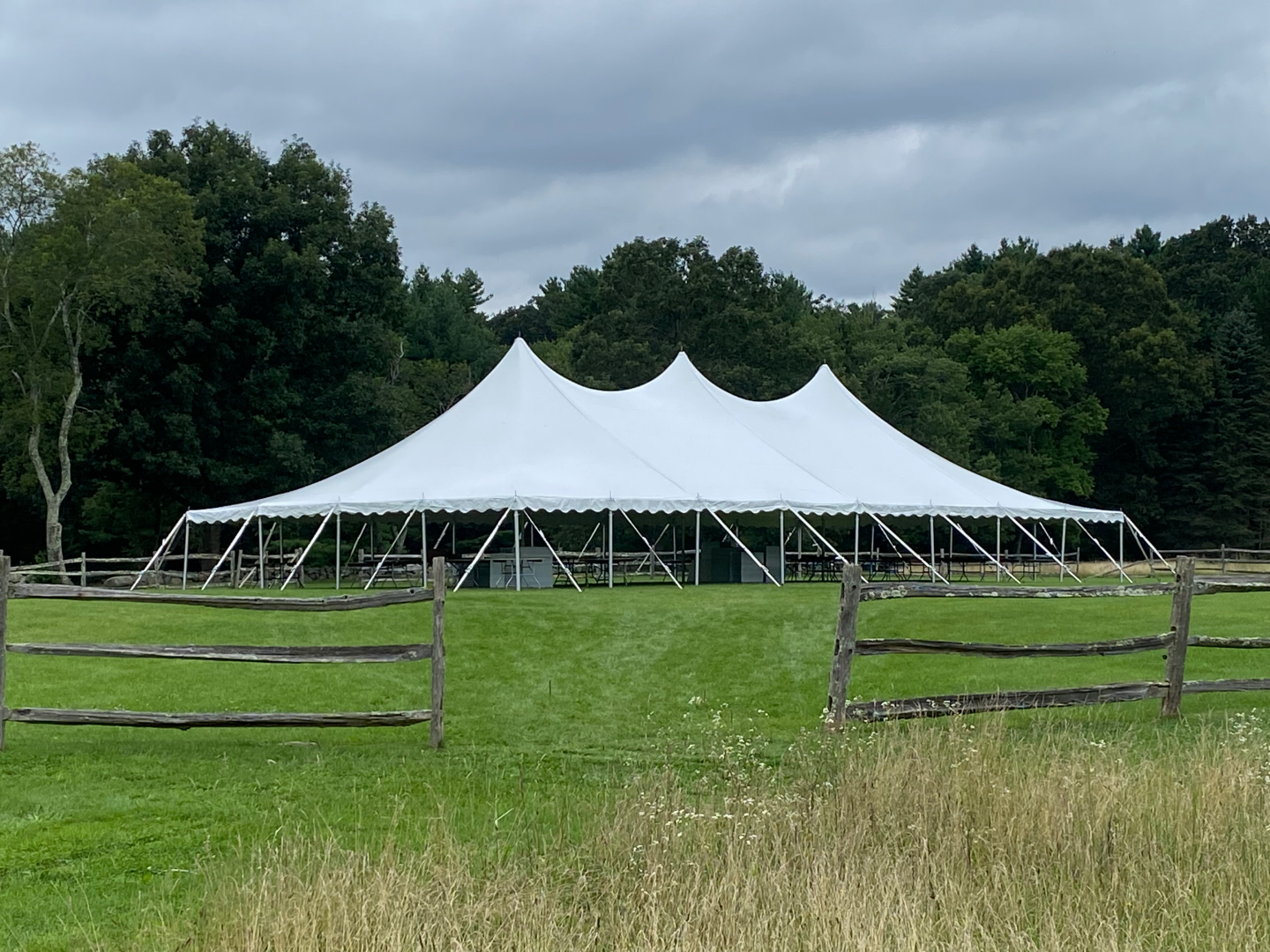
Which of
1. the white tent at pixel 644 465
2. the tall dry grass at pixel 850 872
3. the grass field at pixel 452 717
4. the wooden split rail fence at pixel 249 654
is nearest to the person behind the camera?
the tall dry grass at pixel 850 872

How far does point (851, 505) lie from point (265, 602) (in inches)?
627

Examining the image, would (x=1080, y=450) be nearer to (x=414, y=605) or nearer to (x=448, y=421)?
(x=448, y=421)

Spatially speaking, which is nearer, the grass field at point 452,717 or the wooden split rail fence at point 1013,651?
the grass field at point 452,717

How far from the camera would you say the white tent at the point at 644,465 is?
2233cm

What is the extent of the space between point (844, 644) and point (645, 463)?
15.0m

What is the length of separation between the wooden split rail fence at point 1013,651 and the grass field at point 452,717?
274 mm

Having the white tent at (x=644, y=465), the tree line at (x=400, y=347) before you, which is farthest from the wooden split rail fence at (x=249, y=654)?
the tree line at (x=400, y=347)

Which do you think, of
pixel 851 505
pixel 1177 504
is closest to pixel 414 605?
pixel 851 505

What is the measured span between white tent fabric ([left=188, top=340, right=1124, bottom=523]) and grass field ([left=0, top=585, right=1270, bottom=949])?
278cm

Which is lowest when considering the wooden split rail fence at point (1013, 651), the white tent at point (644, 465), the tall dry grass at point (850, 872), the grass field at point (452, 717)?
the grass field at point (452, 717)

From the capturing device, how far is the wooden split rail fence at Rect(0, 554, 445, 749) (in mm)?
8664

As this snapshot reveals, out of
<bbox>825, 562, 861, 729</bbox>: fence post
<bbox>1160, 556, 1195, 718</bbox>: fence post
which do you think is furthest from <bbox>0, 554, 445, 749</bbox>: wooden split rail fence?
<bbox>1160, 556, 1195, 718</bbox>: fence post

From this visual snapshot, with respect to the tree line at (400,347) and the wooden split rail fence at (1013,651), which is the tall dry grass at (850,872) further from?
A: the tree line at (400,347)

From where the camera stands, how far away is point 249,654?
881 cm
